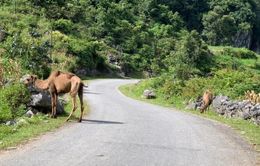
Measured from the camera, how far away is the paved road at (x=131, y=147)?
34.8 feet

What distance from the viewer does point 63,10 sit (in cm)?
8350

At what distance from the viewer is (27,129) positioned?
586 inches

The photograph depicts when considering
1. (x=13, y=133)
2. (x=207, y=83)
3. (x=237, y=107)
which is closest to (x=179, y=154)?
(x=13, y=133)

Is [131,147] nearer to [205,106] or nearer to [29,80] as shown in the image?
[29,80]

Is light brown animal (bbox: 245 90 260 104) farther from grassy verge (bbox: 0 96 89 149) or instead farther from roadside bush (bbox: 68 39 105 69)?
roadside bush (bbox: 68 39 105 69)

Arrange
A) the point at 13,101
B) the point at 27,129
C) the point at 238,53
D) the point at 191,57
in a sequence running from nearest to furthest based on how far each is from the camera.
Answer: the point at 27,129
the point at 13,101
the point at 191,57
the point at 238,53

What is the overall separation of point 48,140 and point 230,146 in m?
5.13

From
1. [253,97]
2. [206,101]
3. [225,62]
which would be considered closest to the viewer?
[206,101]

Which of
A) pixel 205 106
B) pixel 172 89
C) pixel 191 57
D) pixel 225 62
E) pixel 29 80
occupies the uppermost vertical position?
pixel 191 57

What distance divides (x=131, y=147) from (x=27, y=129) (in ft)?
12.9

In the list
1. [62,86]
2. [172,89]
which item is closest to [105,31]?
[172,89]

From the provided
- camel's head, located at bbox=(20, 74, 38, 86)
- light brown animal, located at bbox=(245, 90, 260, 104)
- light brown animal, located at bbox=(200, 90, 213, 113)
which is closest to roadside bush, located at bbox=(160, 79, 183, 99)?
light brown animal, located at bbox=(245, 90, 260, 104)

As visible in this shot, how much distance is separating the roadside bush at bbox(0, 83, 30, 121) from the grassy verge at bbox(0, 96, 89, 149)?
0.78 metres

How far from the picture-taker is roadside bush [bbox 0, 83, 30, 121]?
17.1 metres
